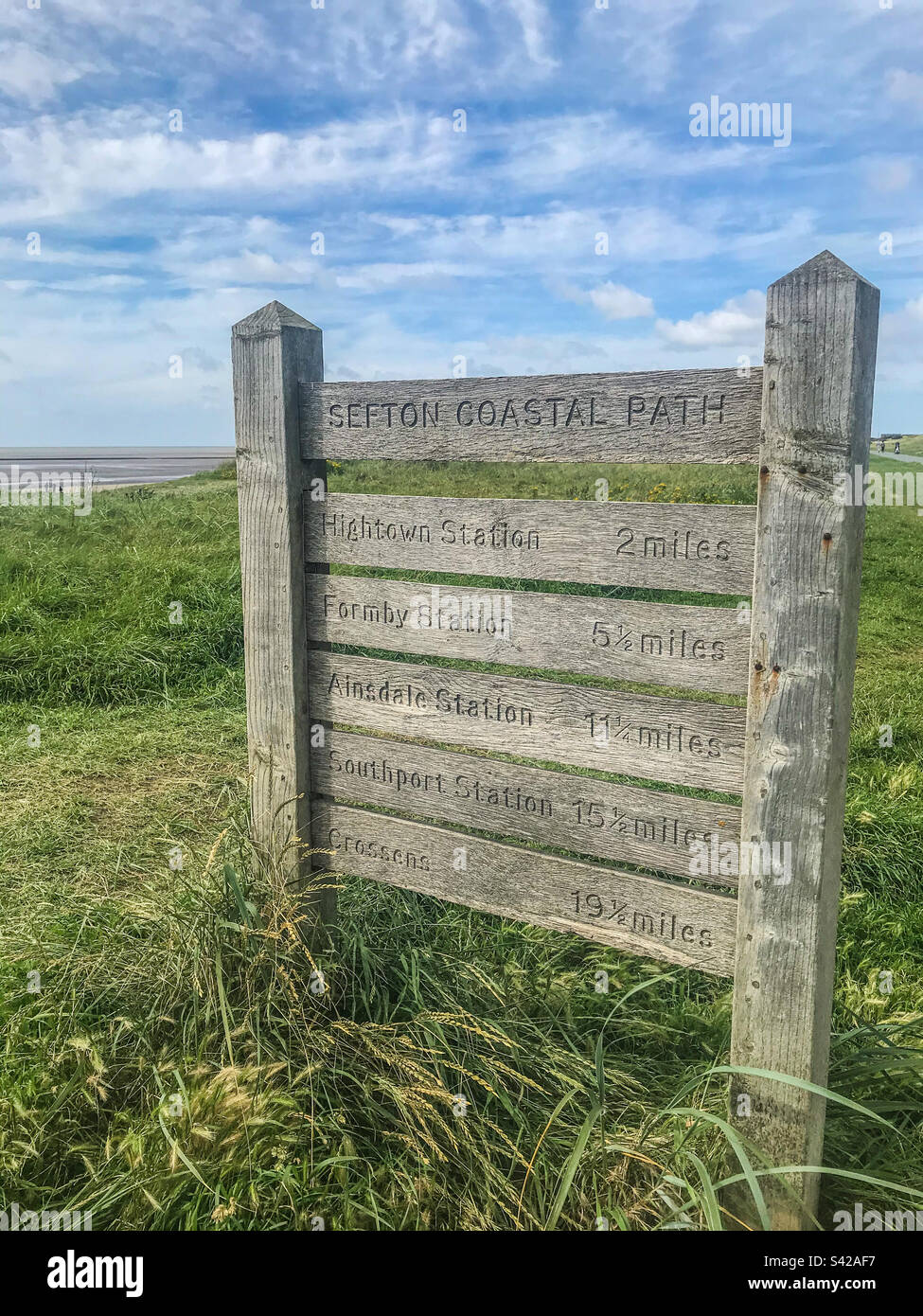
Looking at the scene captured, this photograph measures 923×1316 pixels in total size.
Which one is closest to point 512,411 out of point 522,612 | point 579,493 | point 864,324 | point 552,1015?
point 522,612

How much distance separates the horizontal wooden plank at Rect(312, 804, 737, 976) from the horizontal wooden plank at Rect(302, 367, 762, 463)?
1185 mm

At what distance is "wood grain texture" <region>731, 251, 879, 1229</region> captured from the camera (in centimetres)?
226

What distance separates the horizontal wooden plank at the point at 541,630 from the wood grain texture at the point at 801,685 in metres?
0.15

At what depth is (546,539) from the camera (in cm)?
277

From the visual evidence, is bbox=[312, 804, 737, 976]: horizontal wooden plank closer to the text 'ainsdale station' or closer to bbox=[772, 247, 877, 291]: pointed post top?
the text 'ainsdale station'

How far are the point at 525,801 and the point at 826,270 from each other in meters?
1.63

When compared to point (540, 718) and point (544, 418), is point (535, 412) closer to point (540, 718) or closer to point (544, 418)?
point (544, 418)

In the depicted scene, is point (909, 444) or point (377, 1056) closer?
point (377, 1056)

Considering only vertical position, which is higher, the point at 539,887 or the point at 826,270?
the point at 826,270
